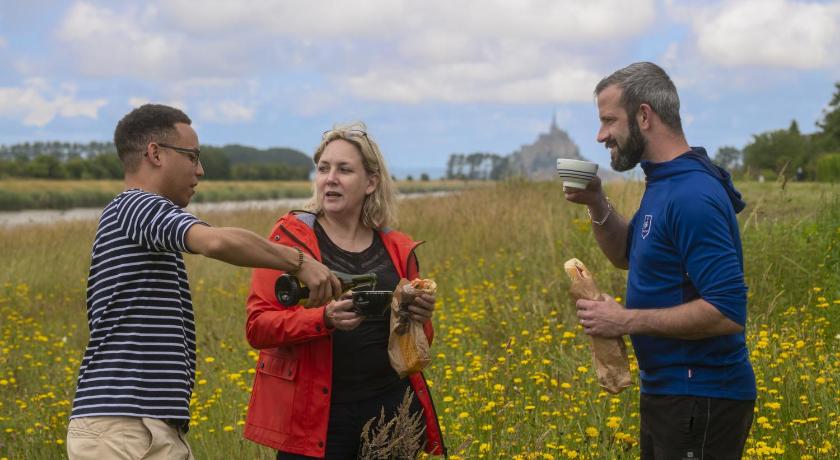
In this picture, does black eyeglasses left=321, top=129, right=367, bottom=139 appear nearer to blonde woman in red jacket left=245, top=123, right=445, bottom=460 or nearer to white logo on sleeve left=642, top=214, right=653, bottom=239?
blonde woman in red jacket left=245, top=123, right=445, bottom=460

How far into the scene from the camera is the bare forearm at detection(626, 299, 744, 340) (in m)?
2.63

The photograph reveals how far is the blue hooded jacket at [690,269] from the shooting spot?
104 inches

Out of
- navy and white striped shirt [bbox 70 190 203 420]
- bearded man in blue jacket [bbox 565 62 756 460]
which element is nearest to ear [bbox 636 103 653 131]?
bearded man in blue jacket [bbox 565 62 756 460]

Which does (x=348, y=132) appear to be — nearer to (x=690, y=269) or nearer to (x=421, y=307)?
(x=421, y=307)

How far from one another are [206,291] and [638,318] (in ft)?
31.4

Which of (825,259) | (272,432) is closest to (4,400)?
(272,432)

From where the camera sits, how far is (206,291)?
11617mm

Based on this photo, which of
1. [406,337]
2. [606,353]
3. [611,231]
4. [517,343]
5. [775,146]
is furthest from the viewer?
[775,146]

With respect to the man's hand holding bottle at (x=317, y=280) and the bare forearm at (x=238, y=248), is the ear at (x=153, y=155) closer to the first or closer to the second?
the bare forearm at (x=238, y=248)

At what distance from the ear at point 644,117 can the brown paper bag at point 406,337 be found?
3.14ft

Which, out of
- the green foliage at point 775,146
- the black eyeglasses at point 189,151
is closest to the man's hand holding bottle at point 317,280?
the black eyeglasses at point 189,151

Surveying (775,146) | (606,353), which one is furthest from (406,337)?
(775,146)

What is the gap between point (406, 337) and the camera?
3.23 m

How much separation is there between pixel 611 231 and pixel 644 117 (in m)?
0.60
